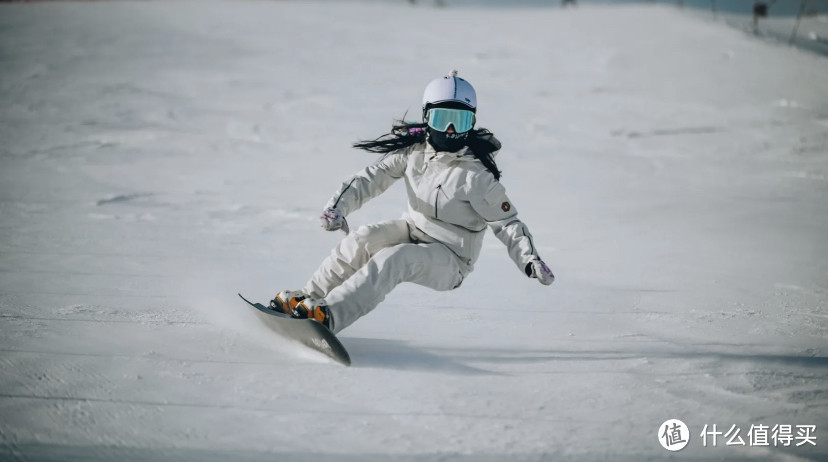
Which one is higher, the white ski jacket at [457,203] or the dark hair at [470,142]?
the dark hair at [470,142]

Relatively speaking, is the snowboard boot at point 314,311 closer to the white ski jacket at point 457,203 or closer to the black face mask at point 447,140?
the white ski jacket at point 457,203

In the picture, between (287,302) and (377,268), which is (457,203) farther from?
(287,302)

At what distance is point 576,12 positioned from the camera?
17453 millimetres

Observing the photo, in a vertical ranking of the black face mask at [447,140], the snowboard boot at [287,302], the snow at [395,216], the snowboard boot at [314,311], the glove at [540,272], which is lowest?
the snow at [395,216]

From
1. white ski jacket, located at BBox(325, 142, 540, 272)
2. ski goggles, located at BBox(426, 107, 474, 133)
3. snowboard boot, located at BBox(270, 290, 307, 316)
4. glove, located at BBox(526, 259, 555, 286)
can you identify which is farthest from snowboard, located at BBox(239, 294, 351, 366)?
ski goggles, located at BBox(426, 107, 474, 133)

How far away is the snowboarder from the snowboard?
73 millimetres

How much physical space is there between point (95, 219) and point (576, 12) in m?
13.8

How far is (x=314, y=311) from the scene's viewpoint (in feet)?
11.3

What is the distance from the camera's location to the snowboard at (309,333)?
10.9ft

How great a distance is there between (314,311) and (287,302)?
11.8 inches

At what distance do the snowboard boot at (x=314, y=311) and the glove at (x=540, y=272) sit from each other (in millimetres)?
998

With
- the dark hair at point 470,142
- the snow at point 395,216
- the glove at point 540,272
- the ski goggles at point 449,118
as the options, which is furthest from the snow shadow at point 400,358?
the ski goggles at point 449,118

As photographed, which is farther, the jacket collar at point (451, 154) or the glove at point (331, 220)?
the jacket collar at point (451, 154)

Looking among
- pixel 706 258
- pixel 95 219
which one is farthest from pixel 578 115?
pixel 95 219
